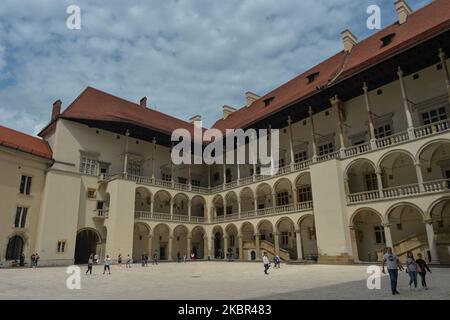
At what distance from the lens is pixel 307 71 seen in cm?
3375

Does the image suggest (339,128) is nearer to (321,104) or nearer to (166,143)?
(321,104)

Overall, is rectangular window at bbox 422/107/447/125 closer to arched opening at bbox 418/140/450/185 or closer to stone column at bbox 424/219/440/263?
arched opening at bbox 418/140/450/185

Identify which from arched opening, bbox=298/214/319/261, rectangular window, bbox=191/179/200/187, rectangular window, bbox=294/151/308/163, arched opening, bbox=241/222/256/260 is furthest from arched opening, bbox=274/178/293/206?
rectangular window, bbox=191/179/200/187

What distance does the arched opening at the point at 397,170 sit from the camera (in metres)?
22.1

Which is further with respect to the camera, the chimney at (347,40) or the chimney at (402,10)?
the chimney at (347,40)

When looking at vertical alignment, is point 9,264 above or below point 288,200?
below

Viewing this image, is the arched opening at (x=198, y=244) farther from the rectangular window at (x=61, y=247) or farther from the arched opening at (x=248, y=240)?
the rectangular window at (x=61, y=247)

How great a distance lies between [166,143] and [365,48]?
2109 cm

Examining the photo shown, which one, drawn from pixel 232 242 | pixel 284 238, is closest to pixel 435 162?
pixel 284 238

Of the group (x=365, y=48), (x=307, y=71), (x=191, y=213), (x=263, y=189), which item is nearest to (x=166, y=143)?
(x=191, y=213)

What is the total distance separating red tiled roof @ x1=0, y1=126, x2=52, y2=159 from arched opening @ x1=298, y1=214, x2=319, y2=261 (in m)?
21.8

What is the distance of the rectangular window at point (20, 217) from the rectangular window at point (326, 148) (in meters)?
23.9

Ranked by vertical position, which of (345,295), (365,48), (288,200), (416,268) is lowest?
(345,295)

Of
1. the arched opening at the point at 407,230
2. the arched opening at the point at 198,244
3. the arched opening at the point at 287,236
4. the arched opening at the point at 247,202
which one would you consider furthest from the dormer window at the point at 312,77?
the arched opening at the point at 198,244
